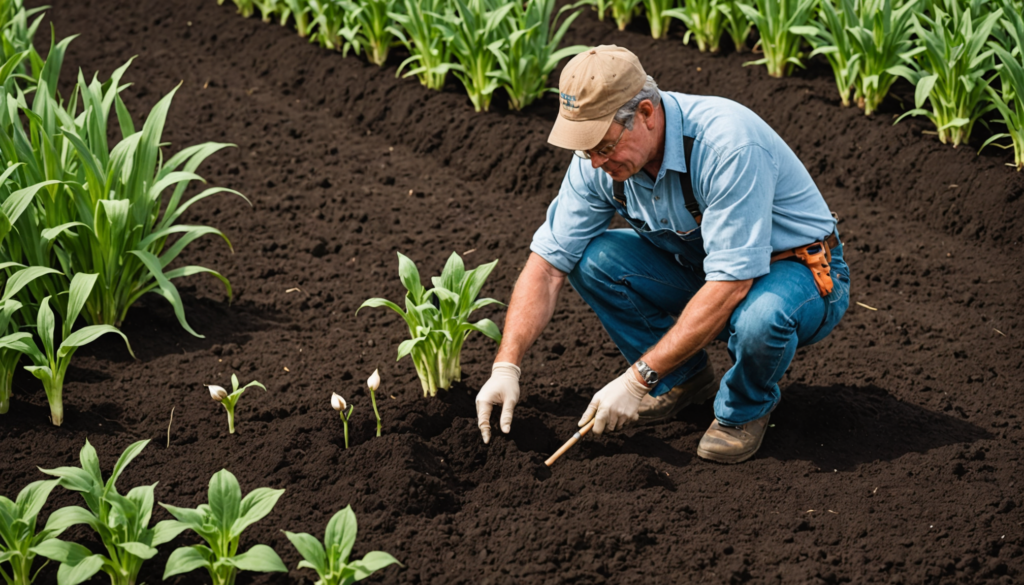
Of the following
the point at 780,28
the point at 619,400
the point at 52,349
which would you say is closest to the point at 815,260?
the point at 619,400

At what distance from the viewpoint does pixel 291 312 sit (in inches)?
156

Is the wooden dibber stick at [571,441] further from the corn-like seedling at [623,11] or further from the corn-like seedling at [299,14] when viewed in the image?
the corn-like seedling at [299,14]

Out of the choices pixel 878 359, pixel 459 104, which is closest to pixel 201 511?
pixel 878 359

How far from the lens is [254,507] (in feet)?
7.59

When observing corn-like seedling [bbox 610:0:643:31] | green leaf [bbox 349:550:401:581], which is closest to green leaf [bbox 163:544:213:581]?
green leaf [bbox 349:550:401:581]

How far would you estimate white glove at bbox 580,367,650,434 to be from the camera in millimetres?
2803

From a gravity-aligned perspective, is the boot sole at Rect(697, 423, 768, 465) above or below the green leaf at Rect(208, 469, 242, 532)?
below

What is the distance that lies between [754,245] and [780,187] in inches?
9.6

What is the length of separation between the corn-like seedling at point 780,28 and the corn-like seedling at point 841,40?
0.28 feet

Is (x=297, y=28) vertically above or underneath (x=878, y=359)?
above

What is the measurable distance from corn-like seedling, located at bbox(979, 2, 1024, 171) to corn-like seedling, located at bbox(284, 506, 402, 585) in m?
3.50

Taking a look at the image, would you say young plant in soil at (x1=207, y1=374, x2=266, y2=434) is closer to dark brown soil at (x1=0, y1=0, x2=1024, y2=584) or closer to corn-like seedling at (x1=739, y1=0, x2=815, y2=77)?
dark brown soil at (x1=0, y1=0, x2=1024, y2=584)

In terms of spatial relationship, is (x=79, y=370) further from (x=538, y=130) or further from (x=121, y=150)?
(x=538, y=130)

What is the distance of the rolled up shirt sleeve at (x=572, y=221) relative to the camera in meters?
2.97
